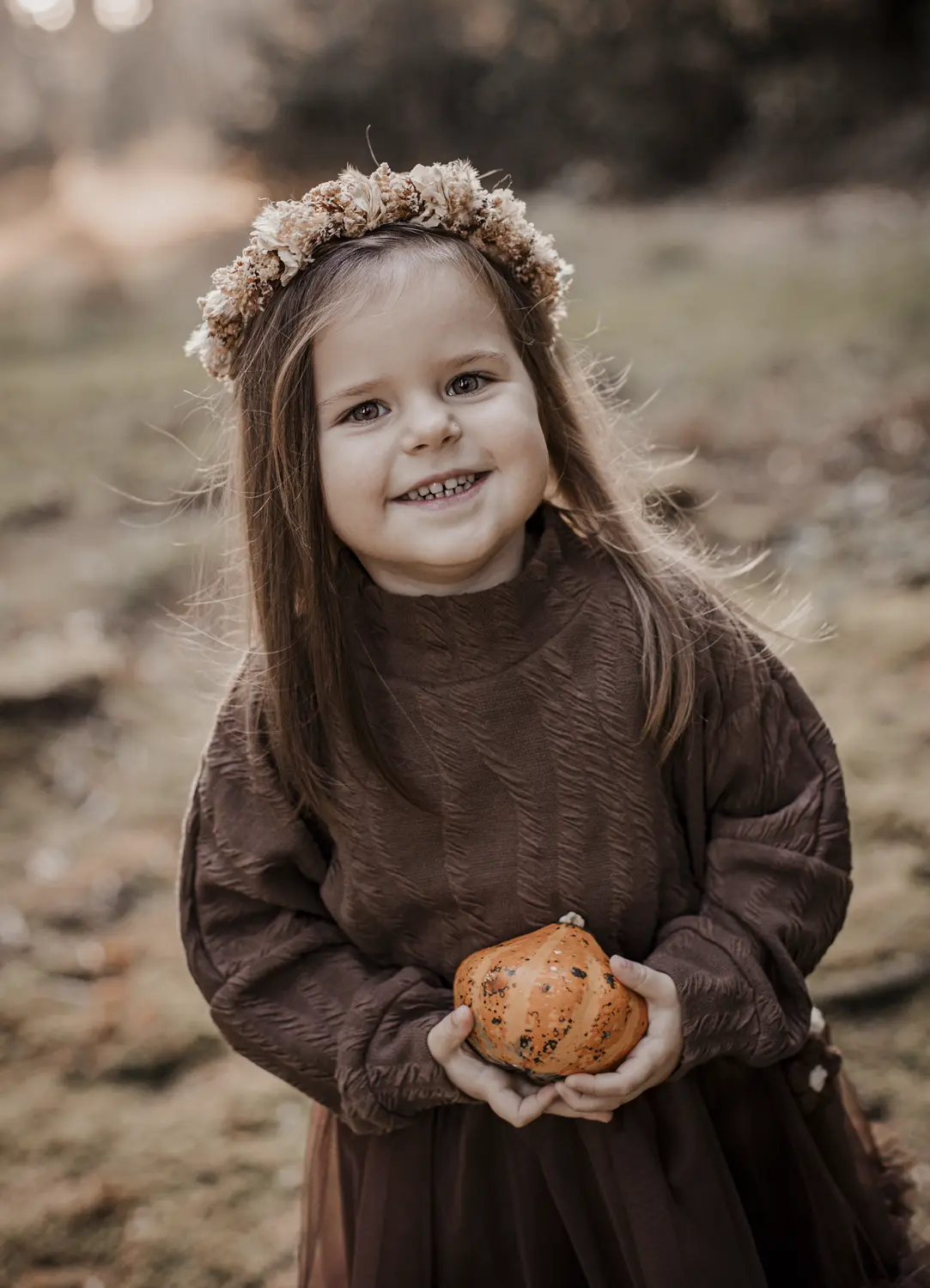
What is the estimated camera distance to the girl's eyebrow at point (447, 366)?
4.87 feet

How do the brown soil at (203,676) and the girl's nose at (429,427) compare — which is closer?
the girl's nose at (429,427)

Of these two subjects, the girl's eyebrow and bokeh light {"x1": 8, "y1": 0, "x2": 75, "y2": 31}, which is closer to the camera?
the girl's eyebrow

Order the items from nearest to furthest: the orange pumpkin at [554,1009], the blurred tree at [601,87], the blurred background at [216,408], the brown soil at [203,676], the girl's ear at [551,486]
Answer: the orange pumpkin at [554,1009] → the girl's ear at [551,486] → the brown soil at [203,676] → the blurred background at [216,408] → the blurred tree at [601,87]

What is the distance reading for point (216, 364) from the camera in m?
1.66

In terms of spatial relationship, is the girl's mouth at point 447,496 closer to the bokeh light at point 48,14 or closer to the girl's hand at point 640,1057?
the girl's hand at point 640,1057

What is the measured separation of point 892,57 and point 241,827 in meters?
10.2

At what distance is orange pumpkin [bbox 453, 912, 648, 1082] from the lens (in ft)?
4.75

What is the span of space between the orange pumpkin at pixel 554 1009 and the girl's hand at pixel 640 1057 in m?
0.01

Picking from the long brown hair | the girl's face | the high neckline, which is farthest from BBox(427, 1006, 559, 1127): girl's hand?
Result: the girl's face

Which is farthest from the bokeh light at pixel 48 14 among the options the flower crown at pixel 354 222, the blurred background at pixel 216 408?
the flower crown at pixel 354 222

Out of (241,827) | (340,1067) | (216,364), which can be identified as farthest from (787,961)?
(216,364)

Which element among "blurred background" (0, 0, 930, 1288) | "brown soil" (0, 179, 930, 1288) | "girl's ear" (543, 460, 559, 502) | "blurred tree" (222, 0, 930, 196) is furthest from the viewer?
"blurred tree" (222, 0, 930, 196)

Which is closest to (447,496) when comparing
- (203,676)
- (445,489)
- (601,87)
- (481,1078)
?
(445,489)

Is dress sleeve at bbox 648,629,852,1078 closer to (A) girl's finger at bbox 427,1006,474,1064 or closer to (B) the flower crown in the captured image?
(A) girl's finger at bbox 427,1006,474,1064
